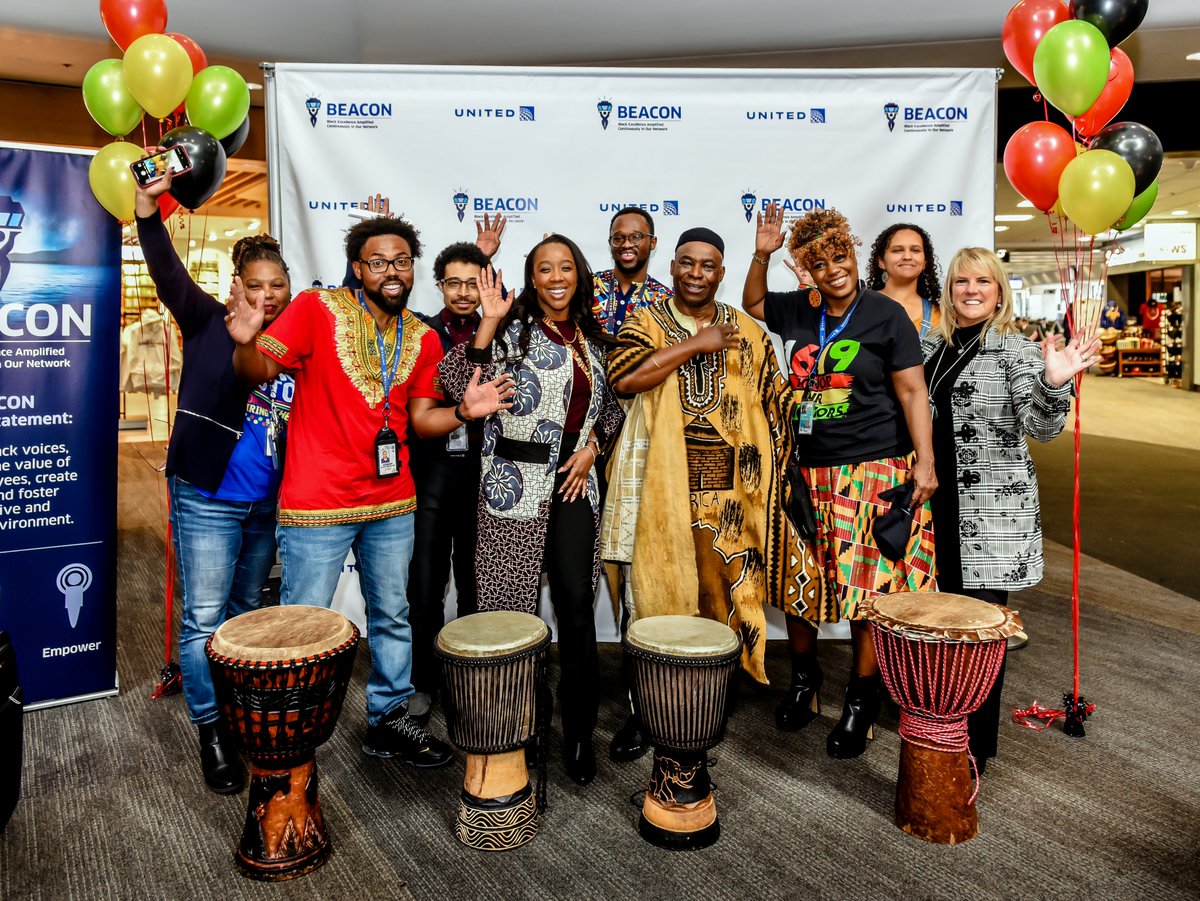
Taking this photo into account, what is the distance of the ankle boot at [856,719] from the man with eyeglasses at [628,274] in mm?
1441

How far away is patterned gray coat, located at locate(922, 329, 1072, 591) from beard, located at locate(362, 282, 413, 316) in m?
1.78

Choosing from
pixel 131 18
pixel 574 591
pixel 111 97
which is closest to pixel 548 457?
pixel 574 591

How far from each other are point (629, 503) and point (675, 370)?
46 centimetres

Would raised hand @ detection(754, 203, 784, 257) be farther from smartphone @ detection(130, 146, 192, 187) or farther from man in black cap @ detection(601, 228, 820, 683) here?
smartphone @ detection(130, 146, 192, 187)

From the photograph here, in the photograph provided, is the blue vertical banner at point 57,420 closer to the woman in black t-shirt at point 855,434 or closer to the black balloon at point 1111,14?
the woman in black t-shirt at point 855,434

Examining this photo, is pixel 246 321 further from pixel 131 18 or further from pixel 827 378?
pixel 827 378

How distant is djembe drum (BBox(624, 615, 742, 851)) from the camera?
2.23m

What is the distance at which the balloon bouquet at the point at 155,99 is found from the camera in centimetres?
266

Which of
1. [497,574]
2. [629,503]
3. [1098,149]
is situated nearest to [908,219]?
[1098,149]

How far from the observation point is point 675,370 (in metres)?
2.72

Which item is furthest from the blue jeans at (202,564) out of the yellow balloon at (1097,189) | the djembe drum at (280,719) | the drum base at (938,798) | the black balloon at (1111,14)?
the black balloon at (1111,14)

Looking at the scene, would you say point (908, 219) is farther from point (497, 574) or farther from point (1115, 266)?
point (1115, 266)

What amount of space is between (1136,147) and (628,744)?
8.27 ft

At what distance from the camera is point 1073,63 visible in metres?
2.69
